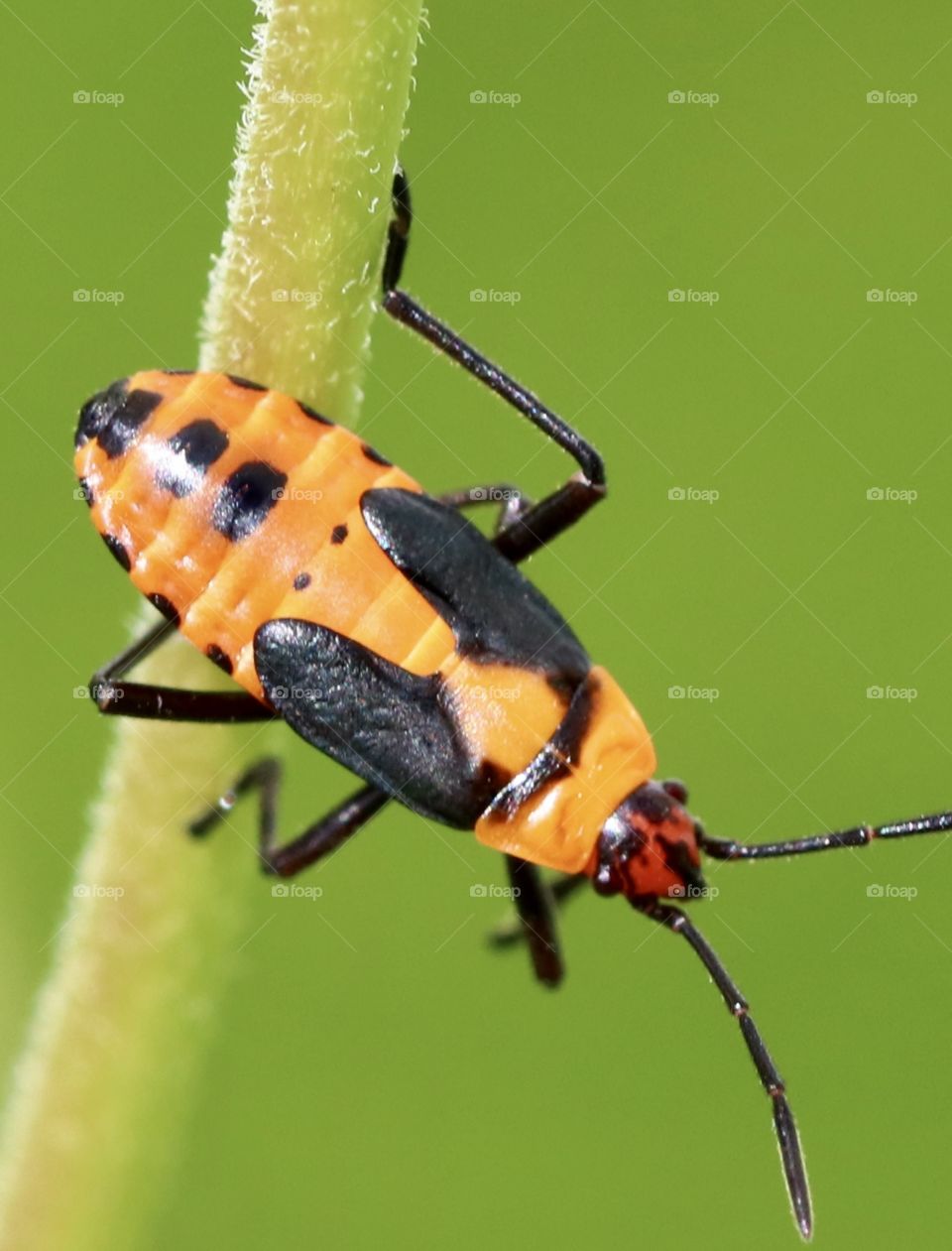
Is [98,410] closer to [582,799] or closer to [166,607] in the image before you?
[166,607]

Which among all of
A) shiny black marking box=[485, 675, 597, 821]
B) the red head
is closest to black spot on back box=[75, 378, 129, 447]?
shiny black marking box=[485, 675, 597, 821]

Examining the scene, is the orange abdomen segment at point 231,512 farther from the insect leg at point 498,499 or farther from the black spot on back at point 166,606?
the insect leg at point 498,499

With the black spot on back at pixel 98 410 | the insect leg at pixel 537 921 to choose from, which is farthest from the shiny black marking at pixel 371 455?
the insect leg at pixel 537 921

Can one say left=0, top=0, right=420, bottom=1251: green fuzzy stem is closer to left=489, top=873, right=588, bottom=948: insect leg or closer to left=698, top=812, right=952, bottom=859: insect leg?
left=698, top=812, right=952, bottom=859: insect leg

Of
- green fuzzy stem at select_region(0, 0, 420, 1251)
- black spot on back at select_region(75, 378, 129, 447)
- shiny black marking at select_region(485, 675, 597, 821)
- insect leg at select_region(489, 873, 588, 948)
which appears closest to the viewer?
green fuzzy stem at select_region(0, 0, 420, 1251)

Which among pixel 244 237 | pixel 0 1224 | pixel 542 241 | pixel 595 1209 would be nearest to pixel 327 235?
pixel 244 237

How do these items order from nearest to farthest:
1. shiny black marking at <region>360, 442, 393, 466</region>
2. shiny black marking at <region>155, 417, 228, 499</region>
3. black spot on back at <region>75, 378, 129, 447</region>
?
shiny black marking at <region>155, 417, 228, 499</region>
black spot on back at <region>75, 378, 129, 447</region>
shiny black marking at <region>360, 442, 393, 466</region>
